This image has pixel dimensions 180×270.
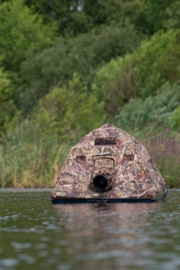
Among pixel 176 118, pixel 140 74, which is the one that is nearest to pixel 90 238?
pixel 176 118

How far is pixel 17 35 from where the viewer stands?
51406 millimetres

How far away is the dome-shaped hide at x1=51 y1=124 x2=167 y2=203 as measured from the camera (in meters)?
13.7

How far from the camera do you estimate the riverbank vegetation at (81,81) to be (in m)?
20.1

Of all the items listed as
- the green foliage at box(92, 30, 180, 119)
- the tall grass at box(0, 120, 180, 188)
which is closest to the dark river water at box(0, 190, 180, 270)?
the tall grass at box(0, 120, 180, 188)

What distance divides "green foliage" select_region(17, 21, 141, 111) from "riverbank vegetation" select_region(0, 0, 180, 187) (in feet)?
0.25

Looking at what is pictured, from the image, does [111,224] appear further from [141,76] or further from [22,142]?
[141,76]

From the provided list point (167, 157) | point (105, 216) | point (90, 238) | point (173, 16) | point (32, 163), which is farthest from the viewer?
point (173, 16)

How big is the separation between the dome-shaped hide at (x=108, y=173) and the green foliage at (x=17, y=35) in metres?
35.4

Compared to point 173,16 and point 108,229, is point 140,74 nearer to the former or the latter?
point 173,16

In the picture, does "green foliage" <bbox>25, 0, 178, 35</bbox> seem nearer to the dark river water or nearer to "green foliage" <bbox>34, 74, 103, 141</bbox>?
"green foliage" <bbox>34, 74, 103, 141</bbox>

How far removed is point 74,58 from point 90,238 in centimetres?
3970

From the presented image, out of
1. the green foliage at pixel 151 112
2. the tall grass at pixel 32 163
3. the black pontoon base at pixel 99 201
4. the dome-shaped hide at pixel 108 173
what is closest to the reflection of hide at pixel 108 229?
the black pontoon base at pixel 99 201

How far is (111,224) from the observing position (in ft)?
28.4

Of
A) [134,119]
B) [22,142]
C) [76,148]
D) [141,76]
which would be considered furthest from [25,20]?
[76,148]
